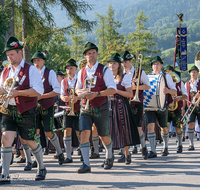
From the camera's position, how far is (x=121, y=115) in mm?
7035

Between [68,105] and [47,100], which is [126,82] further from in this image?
[47,100]

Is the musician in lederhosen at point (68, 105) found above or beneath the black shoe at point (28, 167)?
above

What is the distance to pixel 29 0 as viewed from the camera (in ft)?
54.1

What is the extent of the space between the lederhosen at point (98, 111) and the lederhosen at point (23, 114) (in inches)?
39.0

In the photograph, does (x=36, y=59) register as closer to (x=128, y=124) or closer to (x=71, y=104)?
(x=71, y=104)

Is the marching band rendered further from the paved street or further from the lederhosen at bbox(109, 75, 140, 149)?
the paved street

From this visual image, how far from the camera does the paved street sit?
493cm

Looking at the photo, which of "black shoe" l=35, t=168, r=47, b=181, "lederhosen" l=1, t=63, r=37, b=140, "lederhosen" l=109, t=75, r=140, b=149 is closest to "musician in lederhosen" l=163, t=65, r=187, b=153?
"lederhosen" l=109, t=75, r=140, b=149

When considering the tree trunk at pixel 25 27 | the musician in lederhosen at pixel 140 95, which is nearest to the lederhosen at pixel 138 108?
the musician in lederhosen at pixel 140 95

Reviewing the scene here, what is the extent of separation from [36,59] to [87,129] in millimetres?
2225

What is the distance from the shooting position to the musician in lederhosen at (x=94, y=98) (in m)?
5.80

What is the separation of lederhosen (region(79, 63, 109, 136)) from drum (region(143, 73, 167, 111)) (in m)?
2.24

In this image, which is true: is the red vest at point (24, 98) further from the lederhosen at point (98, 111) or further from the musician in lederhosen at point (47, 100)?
the musician in lederhosen at point (47, 100)

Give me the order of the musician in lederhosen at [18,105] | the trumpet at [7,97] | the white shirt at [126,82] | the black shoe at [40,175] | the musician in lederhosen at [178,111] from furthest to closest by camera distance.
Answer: the musician in lederhosen at [178,111] < the white shirt at [126,82] < the black shoe at [40,175] < the musician in lederhosen at [18,105] < the trumpet at [7,97]
